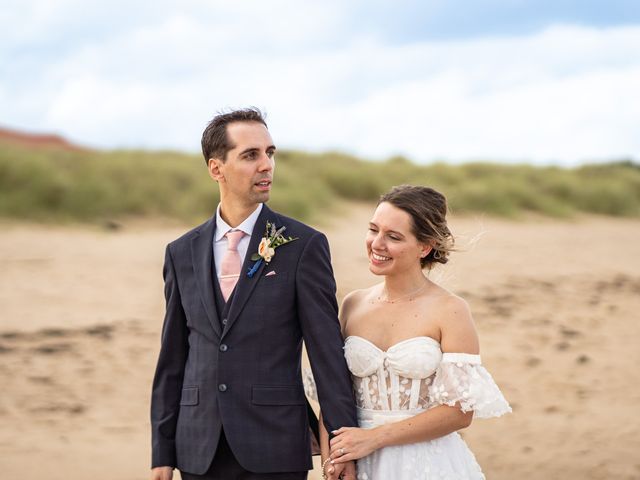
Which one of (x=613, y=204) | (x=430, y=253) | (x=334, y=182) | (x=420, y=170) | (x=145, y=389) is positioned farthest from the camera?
(x=420, y=170)

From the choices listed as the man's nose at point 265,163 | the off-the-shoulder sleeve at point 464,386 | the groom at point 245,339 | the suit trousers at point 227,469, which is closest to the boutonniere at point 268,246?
the groom at point 245,339

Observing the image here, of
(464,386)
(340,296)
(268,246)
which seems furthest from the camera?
(340,296)

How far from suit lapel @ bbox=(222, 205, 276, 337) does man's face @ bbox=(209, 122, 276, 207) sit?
10 centimetres

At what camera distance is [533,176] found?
2438 centimetres

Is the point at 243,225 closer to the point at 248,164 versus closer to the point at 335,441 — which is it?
the point at 248,164

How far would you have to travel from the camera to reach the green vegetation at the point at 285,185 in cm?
1530

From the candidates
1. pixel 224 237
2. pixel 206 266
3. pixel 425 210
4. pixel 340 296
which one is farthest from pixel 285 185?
pixel 425 210

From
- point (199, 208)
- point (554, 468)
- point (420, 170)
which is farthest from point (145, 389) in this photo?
point (420, 170)

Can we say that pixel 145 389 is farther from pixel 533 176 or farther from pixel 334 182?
pixel 533 176

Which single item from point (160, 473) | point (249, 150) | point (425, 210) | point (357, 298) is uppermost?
point (249, 150)

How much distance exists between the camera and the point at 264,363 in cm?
333

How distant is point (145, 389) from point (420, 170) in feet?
52.3

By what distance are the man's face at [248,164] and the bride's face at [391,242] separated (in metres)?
0.43

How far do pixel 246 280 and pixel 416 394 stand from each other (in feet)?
2.39
